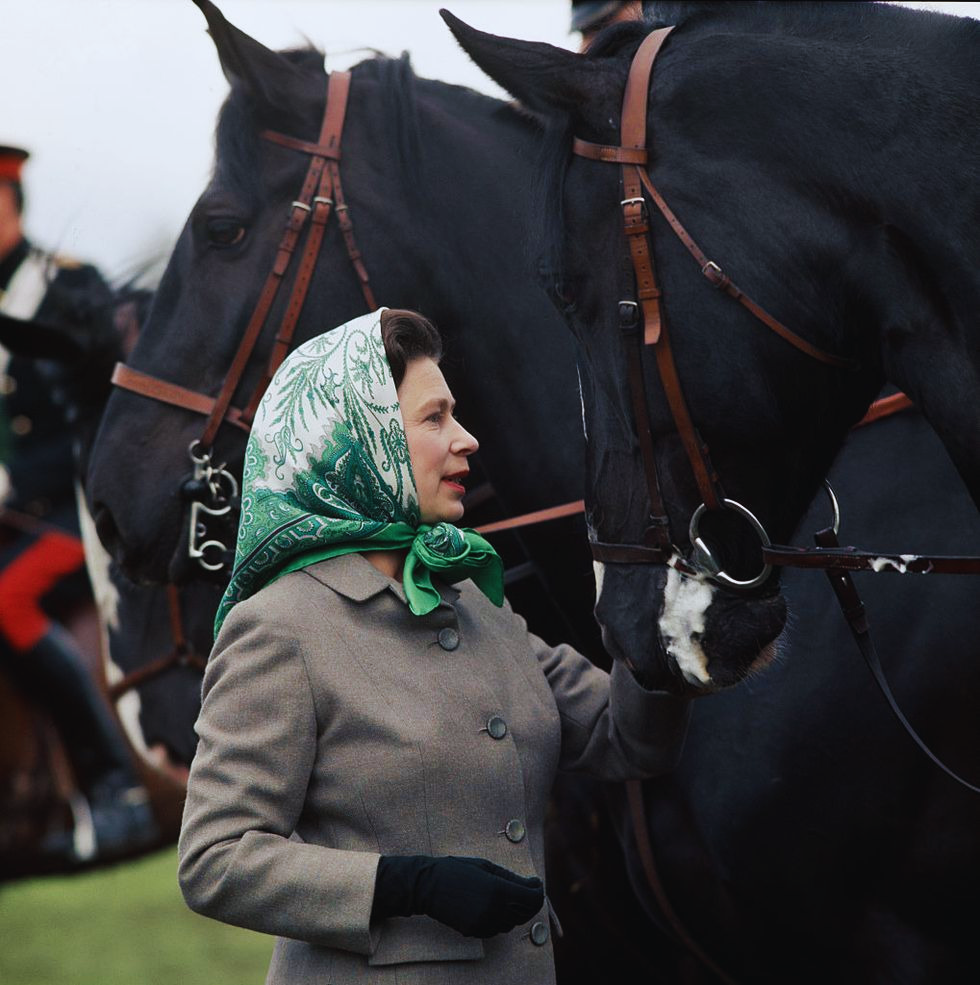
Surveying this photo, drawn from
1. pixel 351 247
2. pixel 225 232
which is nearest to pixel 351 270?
pixel 351 247

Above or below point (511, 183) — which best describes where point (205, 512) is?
below

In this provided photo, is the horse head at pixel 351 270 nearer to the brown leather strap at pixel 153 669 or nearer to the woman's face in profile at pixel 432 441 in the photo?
the woman's face in profile at pixel 432 441

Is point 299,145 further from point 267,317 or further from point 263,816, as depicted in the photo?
point 263,816

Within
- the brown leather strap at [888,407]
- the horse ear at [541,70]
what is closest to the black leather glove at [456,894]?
the horse ear at [541,70]

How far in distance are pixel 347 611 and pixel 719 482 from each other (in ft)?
1.99

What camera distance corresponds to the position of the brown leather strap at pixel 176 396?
130 inches

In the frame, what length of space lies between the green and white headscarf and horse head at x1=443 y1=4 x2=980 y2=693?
1.02 feet

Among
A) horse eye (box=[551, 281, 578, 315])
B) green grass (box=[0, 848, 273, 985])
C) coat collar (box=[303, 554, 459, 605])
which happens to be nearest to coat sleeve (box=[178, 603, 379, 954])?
coat collar (box=[303, 554, 459, 605])

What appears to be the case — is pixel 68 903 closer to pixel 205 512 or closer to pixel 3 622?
pixel 3 622

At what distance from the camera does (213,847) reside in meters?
1.96

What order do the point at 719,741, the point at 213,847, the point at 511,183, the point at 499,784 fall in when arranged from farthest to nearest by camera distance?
the point at 511,183 < the point at 719,741 < the point at 499,784 < the point at 213,847

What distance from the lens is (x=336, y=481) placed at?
7.09 ft

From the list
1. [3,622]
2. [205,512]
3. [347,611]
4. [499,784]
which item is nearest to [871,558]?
[499,784]

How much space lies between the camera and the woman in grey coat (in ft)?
6.39
